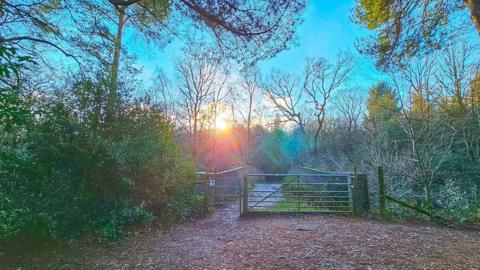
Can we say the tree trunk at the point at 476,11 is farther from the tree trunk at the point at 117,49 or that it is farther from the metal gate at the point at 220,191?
the tree trunk at the point at 117,49

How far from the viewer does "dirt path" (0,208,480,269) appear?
363 centimetres

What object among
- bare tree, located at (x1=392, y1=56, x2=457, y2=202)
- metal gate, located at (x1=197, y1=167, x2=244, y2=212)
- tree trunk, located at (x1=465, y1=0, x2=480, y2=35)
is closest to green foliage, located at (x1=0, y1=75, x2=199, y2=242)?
metal gate, located at (x1=197, y1=167, x2=244, y2=212)

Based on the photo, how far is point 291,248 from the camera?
425 cm

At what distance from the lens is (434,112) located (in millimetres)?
8406

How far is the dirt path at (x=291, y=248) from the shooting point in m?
3.63

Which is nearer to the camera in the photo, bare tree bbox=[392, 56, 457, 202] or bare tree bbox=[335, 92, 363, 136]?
bare tree bbox=[392, 56, 457, 202]

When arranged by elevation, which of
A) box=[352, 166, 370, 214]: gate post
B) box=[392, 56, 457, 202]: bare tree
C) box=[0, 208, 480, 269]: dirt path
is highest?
box=[392, 56, 457, 202]: bare tree

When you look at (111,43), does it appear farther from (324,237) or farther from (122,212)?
(324,237)

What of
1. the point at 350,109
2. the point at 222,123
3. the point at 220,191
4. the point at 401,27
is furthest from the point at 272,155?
the point at 401,27

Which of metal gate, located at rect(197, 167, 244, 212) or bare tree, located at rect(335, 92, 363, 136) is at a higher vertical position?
bare tree, located at rect(335, 92, 363, 136)

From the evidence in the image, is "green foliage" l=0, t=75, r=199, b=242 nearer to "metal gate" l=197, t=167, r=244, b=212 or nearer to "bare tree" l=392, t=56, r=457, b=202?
"metal gate" l=197, t=167, r=244, b=212

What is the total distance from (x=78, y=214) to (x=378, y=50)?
7.06 metres

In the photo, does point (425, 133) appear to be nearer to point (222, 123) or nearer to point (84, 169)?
point (84, 169)

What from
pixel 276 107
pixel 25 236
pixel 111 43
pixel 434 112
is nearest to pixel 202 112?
pixel 276 107
